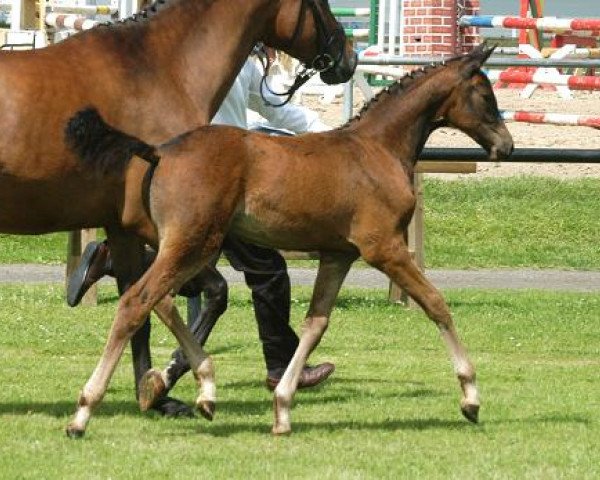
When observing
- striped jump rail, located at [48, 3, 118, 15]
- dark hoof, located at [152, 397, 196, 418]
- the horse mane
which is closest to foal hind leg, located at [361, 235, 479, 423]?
the horse mane

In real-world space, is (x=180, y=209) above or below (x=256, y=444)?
above

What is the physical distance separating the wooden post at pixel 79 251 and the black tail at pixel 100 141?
5736 millimetres

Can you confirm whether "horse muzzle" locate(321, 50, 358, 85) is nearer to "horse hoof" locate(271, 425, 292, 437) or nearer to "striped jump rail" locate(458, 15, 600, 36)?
"horse hoof" locate(271, 425, 292, 437)

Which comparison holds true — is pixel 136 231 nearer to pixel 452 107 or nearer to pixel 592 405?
pixel 452 107

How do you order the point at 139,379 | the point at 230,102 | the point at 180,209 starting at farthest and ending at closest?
the point at 230,102
the point at 139,379
the point at 180,209

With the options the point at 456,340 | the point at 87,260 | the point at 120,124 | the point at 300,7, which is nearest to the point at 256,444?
the point at 456,340

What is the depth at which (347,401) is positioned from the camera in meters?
9.38

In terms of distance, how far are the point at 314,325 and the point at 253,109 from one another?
7.23 feet

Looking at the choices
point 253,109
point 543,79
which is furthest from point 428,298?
point 543,79

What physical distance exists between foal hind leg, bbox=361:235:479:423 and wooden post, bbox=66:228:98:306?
5834 millimetres

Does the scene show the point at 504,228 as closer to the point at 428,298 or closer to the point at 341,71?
the point at 341,71

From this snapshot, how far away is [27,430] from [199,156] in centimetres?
152

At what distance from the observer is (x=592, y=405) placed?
9109 mm

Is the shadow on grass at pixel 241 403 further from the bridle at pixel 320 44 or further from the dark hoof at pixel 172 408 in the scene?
the bridle at pixel 320 44
